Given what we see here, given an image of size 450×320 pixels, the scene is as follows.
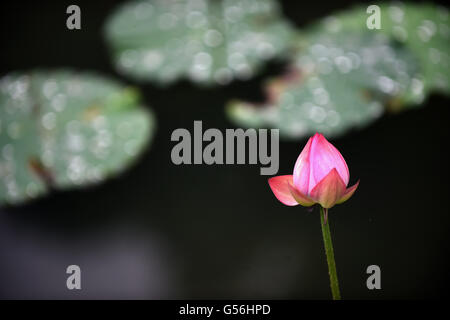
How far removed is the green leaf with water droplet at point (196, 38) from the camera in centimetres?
98

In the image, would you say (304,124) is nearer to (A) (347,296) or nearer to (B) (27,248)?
(A) (347,296)

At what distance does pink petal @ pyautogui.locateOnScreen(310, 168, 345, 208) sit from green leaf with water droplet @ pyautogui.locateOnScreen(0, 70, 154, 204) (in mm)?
577

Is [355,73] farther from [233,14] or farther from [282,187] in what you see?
[282,187]

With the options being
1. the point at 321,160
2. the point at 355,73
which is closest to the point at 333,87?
the point at 355,73

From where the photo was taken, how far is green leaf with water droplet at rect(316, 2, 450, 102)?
891 millimetres

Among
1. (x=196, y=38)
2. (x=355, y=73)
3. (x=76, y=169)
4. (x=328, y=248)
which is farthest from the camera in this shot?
(x=196, y=38)

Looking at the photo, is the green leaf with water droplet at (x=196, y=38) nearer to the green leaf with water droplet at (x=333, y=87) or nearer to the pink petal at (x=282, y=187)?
the green leaf with water droplet at (x=333, y=87)

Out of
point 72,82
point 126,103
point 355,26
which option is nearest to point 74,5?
point 72,82

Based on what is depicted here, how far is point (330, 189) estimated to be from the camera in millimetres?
339

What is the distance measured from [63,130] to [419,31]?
907mm

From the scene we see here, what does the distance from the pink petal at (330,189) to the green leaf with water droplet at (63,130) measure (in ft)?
1.89

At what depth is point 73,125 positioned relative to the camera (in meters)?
0.89

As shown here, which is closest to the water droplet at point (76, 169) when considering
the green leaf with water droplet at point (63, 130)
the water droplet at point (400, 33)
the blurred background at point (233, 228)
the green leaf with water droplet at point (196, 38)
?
the green leaf with water droplet at point (63, 130)
